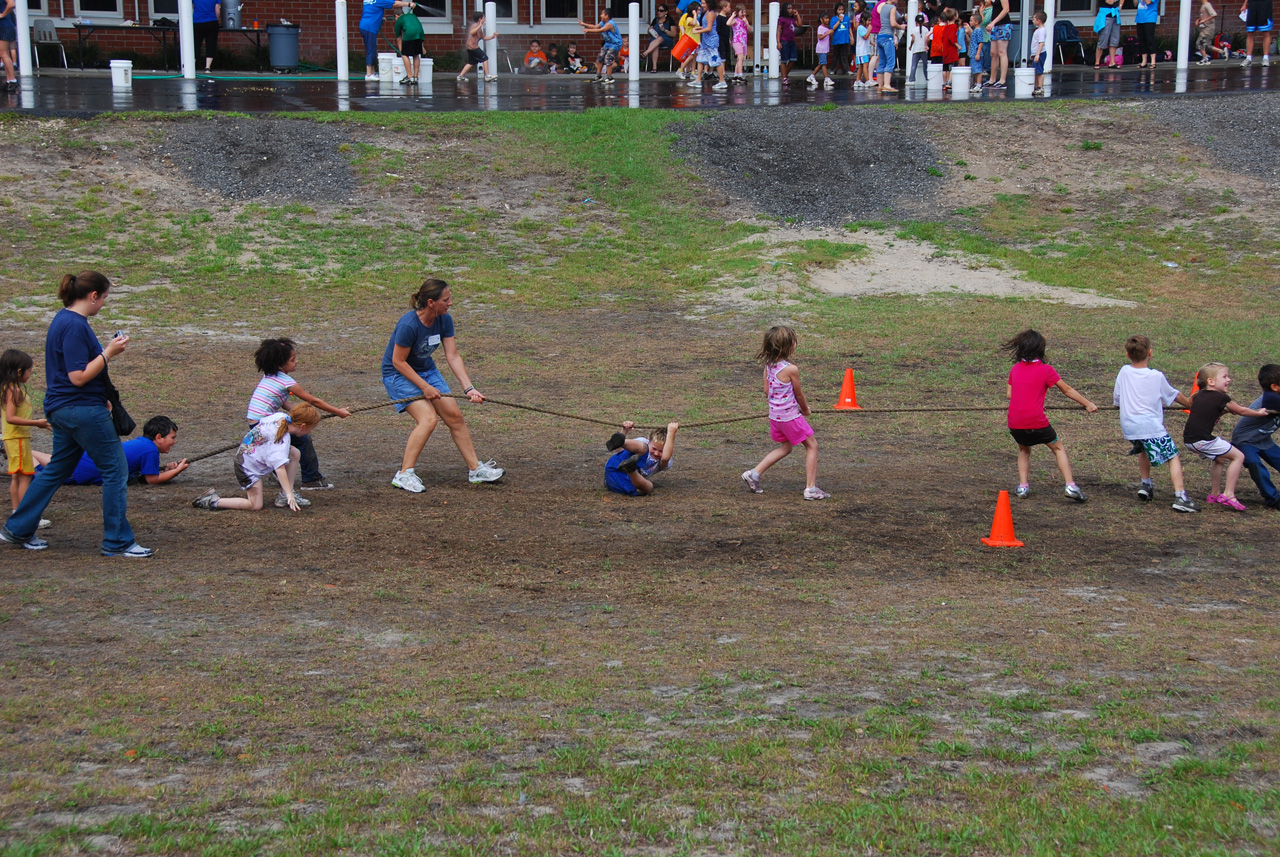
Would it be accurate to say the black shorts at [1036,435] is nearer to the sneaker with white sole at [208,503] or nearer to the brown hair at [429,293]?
the brown hair at [429,293]

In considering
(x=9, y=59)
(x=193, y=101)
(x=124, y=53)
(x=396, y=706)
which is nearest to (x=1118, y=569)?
(x=396, y=706)

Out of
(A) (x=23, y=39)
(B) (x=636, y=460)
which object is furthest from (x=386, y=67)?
(B) (x=636, y=460)

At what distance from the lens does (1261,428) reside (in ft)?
29.4

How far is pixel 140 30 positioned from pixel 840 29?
17326 millimetres

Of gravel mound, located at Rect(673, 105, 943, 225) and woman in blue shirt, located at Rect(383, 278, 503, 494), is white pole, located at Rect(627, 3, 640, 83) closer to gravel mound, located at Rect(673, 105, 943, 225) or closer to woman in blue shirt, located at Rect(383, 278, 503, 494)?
gravel mound, located at Rect(673, 105, 943, 225)

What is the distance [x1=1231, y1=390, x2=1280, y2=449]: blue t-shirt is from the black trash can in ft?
88.9

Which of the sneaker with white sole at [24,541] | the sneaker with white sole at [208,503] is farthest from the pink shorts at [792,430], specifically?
the sneaker with white sole at [24,541]

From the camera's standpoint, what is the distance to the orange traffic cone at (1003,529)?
25.9 ft

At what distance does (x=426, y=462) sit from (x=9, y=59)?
1973 cm

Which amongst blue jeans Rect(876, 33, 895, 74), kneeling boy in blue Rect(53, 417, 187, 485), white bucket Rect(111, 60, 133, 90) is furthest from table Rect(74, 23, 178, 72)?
kneeling boy in blue Rect(53, 417, 187, 485)

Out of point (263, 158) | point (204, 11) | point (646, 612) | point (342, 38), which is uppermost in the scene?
point (204, 11)

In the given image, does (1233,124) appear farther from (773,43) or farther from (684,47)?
(684,47)

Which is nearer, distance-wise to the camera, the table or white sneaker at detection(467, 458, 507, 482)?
white sneaker at detection(467, 458, 507, 482)

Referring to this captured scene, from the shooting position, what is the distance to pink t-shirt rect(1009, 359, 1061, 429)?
29.4ft
